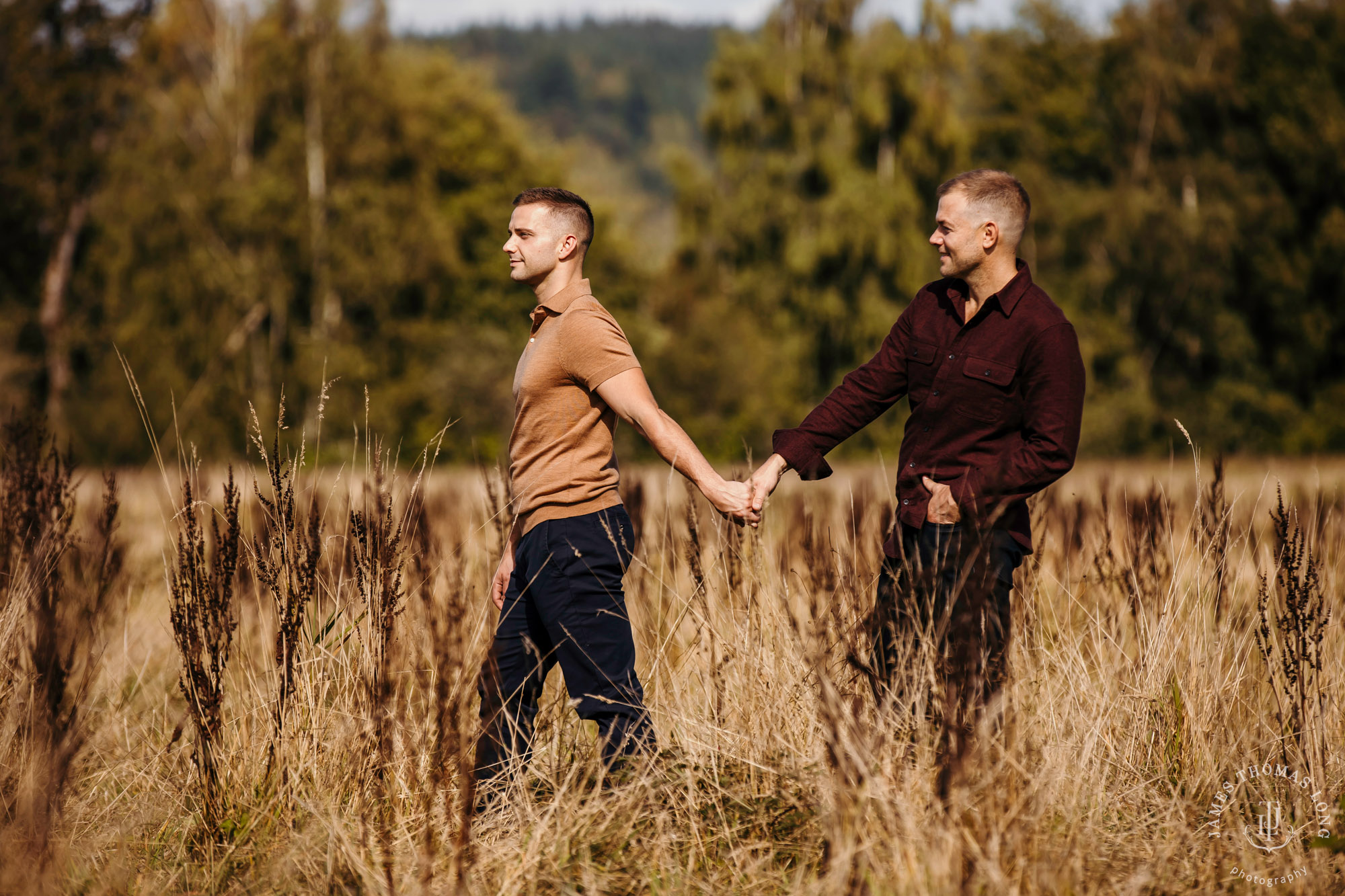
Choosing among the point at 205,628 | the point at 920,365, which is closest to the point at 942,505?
the point at 920,365

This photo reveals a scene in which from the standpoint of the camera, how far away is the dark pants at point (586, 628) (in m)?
2.97

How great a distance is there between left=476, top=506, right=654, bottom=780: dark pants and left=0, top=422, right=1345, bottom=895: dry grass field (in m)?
0.15

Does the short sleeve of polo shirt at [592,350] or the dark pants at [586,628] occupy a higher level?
the short sleeve of polo shirt at [592,350]

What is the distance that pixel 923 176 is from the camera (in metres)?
23.7

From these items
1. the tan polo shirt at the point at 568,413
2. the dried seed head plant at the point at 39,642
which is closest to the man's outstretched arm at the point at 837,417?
the tan polo shirt at the point at 568,413

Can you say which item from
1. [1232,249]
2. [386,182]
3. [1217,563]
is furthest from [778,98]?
[1217,563]

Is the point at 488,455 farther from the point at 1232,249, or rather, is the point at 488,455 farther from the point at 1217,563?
the point at 1232,249

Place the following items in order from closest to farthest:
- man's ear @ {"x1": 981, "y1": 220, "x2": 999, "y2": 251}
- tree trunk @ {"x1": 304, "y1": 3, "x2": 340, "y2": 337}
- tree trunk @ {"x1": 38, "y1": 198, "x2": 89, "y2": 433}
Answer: man's ear @ {"x1": 981, "y1": 220, "x2": 999, "y2": 251} < tree trunk @ {"x1": 304, "y1": 3, "x2": 340, "y2": 337} < tree trunk @ {"x1": 38, "y1": 198, "x2": 89, "y2": 433}

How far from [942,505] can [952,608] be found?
28 cm

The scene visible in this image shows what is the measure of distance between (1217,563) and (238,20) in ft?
68.3

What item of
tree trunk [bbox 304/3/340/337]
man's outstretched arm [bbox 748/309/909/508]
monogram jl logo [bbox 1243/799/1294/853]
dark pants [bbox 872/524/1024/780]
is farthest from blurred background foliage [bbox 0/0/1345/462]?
monogram jl logo [bbox 1243/799/1294/853]

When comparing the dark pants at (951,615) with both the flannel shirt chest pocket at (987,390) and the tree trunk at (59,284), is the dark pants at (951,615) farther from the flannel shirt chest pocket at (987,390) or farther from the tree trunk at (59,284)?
the tree trunk at (59,284)

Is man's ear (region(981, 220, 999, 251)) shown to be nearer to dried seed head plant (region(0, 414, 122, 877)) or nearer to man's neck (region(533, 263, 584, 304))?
man's neck (region(533, 263, 584, 304))

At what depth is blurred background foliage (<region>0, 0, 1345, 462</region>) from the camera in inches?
780
